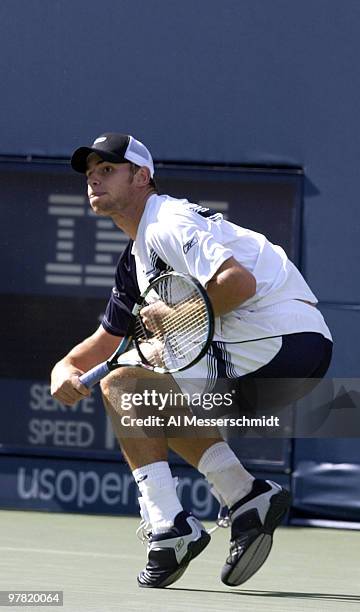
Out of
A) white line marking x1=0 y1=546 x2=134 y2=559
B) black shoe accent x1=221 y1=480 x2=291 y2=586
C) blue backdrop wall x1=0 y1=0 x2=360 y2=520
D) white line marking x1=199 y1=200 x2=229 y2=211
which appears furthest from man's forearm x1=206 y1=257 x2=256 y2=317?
white line marking x1=199 y1=200 x2=229 y2=211

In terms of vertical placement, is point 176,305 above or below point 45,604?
above

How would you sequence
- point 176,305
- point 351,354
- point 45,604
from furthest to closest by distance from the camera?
point 351,354, point 176,305, point 45,604

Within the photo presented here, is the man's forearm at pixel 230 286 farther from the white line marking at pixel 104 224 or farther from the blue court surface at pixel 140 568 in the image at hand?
the white line marking at pixel 104 224

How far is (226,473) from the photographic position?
428 centimetres

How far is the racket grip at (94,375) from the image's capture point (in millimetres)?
4219

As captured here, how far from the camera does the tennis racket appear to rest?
13.4ft

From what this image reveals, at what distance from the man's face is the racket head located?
31 cm

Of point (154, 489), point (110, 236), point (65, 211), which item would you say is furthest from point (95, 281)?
point (154, 489)

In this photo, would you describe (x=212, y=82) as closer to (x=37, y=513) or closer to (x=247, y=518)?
(x=37, y=513)

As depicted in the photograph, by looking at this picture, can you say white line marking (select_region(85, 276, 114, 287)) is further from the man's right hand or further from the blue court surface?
the man's right hand

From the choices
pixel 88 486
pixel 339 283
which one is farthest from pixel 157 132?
pixel 88 486

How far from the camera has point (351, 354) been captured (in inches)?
257

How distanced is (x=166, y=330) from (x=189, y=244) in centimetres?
30

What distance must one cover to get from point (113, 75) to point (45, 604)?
143 inches
